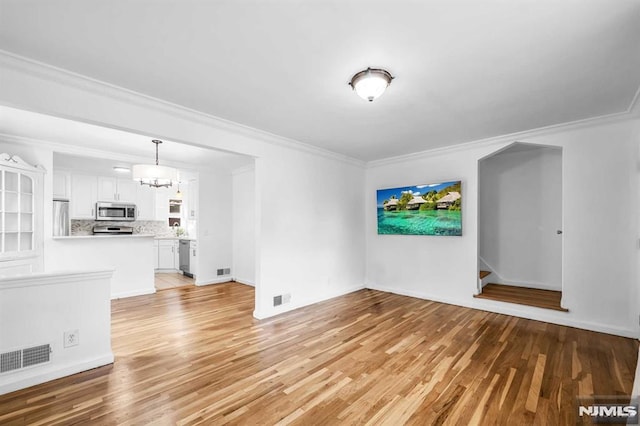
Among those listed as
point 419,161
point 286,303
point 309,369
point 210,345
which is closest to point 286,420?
point 309,369

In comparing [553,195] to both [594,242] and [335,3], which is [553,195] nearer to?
[594,242]

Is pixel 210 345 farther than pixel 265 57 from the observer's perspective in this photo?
Yes

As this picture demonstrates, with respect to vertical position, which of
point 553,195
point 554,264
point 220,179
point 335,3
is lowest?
point 554,264

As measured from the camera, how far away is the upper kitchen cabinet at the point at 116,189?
6.41 metres

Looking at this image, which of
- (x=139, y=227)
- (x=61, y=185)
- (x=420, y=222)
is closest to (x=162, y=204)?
(x=139, y=227)

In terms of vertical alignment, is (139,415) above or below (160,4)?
below

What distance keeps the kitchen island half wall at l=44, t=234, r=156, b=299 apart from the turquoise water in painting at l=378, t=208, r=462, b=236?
14.7 feet

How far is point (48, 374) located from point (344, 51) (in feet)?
11.7

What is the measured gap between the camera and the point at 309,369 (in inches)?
101

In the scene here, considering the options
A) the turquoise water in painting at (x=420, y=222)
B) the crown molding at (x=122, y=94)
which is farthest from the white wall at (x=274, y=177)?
the turquoise water in painting at (x=420, y=222)

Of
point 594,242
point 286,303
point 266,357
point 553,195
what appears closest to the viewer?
point 266,357

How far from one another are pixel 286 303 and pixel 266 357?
4.70 feet

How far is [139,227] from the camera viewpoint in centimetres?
749

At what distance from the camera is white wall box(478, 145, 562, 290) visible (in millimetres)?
4684
